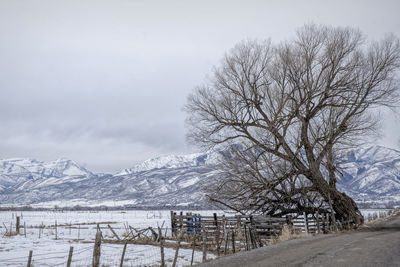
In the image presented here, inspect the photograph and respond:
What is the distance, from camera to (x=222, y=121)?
2511 centimetres

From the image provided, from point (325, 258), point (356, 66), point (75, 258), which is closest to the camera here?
point (325, 258)

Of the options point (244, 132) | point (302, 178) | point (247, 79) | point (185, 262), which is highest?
point (247, 79)

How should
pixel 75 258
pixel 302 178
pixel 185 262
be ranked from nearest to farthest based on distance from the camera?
pixel 185 262
pixel 75 258
pixel 302 178

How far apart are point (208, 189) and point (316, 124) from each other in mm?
8742

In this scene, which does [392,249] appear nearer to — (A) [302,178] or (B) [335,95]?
(B) [335,95]

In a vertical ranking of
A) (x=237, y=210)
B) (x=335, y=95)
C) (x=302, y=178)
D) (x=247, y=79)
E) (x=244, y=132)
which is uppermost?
(x=247, y=79)

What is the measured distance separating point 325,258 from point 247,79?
49.0ft

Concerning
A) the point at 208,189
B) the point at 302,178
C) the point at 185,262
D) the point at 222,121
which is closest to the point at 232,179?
the point at 208,189

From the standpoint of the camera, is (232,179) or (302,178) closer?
(232,179)

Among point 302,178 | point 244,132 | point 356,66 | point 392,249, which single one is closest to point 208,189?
point 244,132

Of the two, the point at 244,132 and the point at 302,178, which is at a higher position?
the point at 244,132

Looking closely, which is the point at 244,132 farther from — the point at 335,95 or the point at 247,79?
the point at 335,95

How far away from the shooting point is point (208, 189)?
2542 centimetres

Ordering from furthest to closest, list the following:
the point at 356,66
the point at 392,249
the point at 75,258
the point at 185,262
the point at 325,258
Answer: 1. the point at 356,66
2. the point at 75,258
3. the point at 185,262
4. the point at 392,249
5. the point at 325,258
